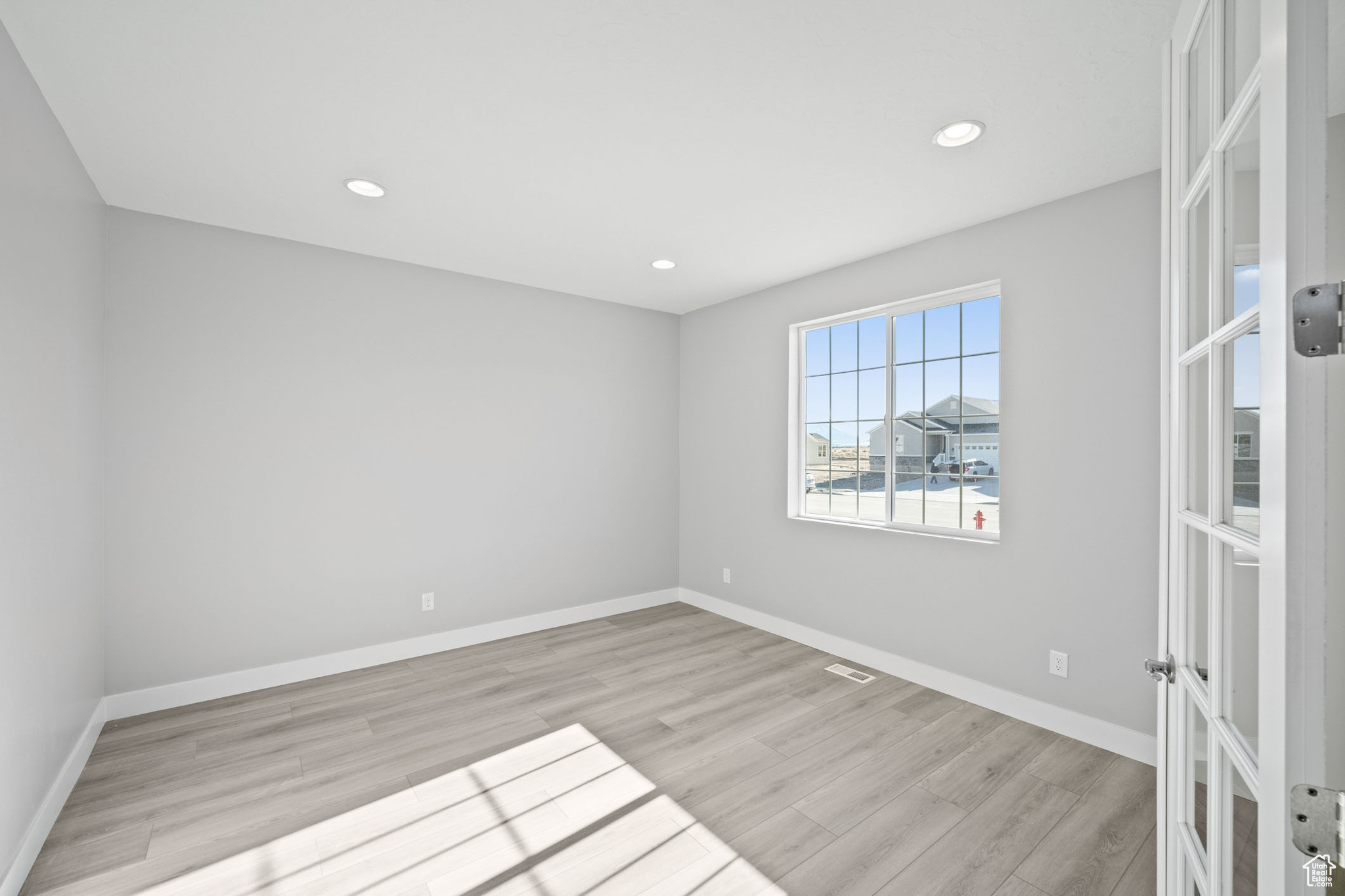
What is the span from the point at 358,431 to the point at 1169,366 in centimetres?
385

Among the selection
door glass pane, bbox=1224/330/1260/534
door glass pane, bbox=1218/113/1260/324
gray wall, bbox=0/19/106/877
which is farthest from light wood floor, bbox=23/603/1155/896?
door glass pane, bbox=1218/113/1260/324

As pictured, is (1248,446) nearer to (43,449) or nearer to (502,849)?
(502,849)

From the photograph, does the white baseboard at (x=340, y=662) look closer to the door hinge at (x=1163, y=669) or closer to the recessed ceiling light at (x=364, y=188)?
the recessed ceiling light at (x=364, y=188)

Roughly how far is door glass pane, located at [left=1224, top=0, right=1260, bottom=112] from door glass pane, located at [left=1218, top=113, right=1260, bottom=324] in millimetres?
87

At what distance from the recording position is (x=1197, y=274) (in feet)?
3.97

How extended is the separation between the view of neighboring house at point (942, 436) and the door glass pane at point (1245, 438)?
2250mm

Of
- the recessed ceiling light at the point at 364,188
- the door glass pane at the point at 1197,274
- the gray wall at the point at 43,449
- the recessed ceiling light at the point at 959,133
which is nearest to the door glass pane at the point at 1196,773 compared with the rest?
the door glass pane at the point at 1197,274

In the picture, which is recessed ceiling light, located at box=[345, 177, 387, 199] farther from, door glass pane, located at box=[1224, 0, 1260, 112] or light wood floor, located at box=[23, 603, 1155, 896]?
door glass pane, located at box=[1224, 0, 1260, 112]

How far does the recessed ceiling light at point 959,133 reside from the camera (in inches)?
86.1

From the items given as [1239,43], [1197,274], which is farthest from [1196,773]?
[1239,43]

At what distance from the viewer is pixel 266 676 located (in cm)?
334

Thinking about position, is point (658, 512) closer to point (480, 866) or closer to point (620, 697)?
point (620, 697)

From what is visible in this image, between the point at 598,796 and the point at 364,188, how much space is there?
2839mm

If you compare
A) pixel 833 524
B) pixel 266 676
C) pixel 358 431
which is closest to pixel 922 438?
pixel 833 524
